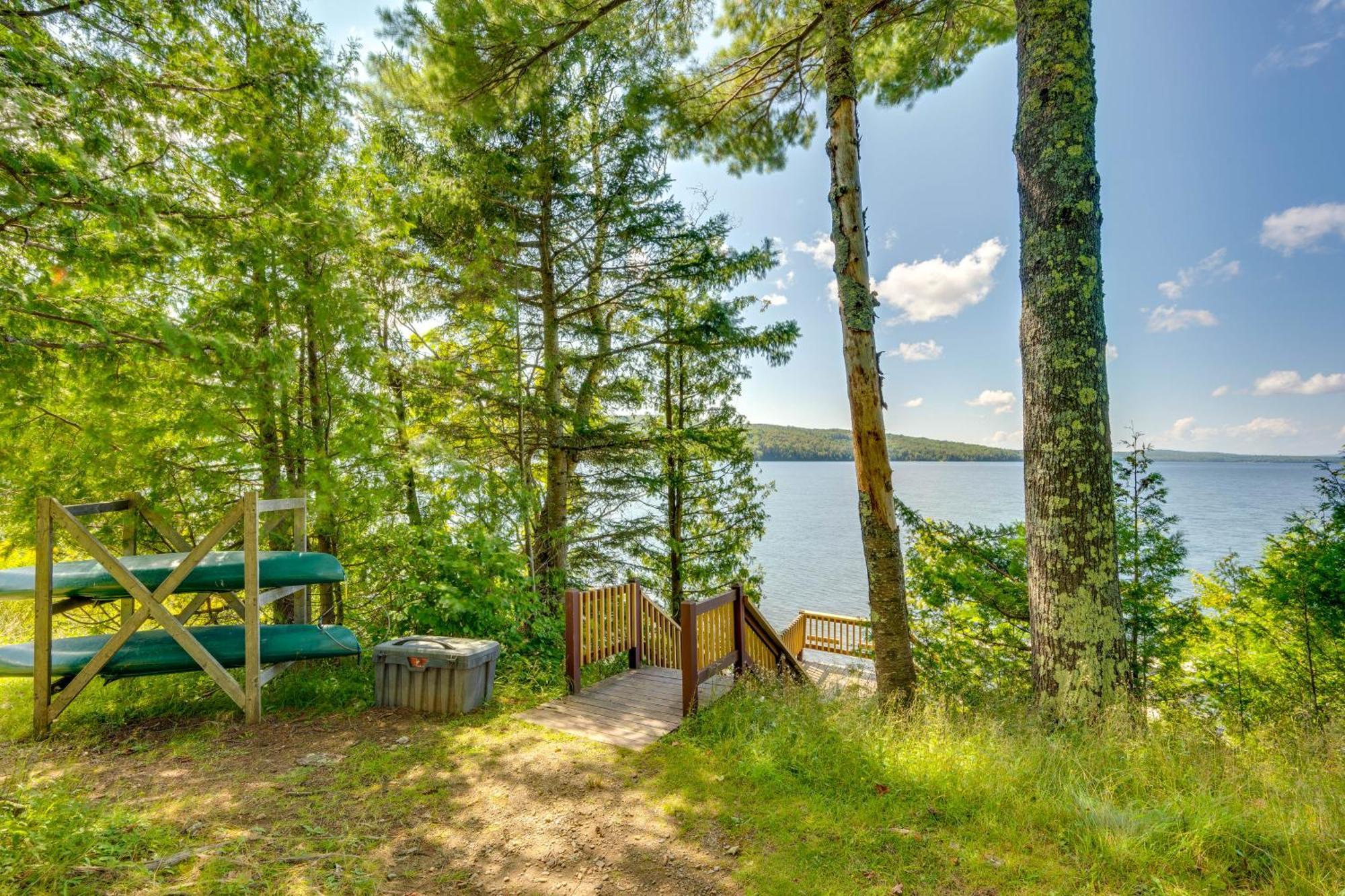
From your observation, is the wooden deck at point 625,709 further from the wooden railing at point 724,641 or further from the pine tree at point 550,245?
the pine tree at point 550,245

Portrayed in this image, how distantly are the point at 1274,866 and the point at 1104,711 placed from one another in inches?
56.1

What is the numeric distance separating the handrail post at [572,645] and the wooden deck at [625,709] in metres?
0.12

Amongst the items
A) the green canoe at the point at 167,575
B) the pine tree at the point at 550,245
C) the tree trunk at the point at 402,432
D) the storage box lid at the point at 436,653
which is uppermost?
the pine tree at the point at 550,245

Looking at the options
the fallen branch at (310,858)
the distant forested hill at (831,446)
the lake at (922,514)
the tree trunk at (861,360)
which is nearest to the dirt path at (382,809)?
the fallen branch at (310,858)

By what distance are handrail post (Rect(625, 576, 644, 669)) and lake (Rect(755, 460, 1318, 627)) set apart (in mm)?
5882

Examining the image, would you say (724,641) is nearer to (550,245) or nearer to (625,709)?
(625,709)

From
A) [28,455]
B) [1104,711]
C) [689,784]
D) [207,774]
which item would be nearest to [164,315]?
[28,455]

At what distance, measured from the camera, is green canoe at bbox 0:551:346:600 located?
3.61 metres

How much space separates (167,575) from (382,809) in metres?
2.49

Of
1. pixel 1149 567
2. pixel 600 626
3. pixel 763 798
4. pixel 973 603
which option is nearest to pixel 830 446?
pixel 973 603

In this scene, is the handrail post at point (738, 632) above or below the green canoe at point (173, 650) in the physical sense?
below

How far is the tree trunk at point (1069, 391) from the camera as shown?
3.49 metres

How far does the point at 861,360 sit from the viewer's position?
4.49 m

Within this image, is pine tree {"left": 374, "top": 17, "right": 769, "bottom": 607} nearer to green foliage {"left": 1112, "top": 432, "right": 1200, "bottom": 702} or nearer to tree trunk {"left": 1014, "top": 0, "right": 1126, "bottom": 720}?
tree trunk {"left": 1014, "top": 0, "right": 1126, "bottom": 720}
